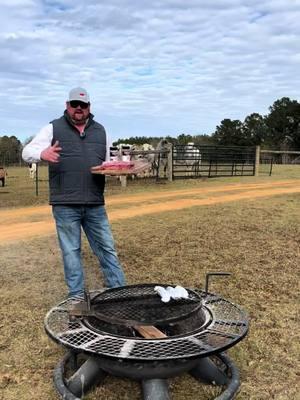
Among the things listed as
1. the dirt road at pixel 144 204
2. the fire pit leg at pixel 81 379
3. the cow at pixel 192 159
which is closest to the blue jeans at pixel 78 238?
the fire pit leg at pixel 81 379

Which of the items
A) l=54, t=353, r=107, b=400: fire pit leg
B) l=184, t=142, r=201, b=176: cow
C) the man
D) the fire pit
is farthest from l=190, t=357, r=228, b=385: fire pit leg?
l=184, t=142, r=201, b=176: cow

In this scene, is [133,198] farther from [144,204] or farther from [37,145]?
[37,145]

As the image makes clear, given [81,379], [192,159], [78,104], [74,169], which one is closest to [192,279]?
[74,169]

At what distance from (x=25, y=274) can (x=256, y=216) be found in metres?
4.96

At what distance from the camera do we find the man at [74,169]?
4.04 metres

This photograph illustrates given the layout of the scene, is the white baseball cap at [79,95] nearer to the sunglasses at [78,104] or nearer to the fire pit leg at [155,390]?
the sunglasses at [78,104]

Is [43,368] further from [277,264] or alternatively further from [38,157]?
[277,264]

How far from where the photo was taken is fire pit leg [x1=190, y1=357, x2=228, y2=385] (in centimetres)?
325

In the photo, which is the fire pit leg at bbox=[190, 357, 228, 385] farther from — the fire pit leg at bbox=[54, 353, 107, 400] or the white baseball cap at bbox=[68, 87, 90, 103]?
the white baseball cap at bbox=[68, 87, 90, 103]

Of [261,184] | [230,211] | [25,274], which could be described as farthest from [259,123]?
[25,274]

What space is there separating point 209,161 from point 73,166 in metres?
16.7

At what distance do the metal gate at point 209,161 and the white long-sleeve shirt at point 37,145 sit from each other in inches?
561

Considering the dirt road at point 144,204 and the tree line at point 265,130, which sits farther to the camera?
the tree line at point 265,130

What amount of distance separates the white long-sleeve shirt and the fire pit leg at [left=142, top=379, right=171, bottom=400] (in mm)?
1882
